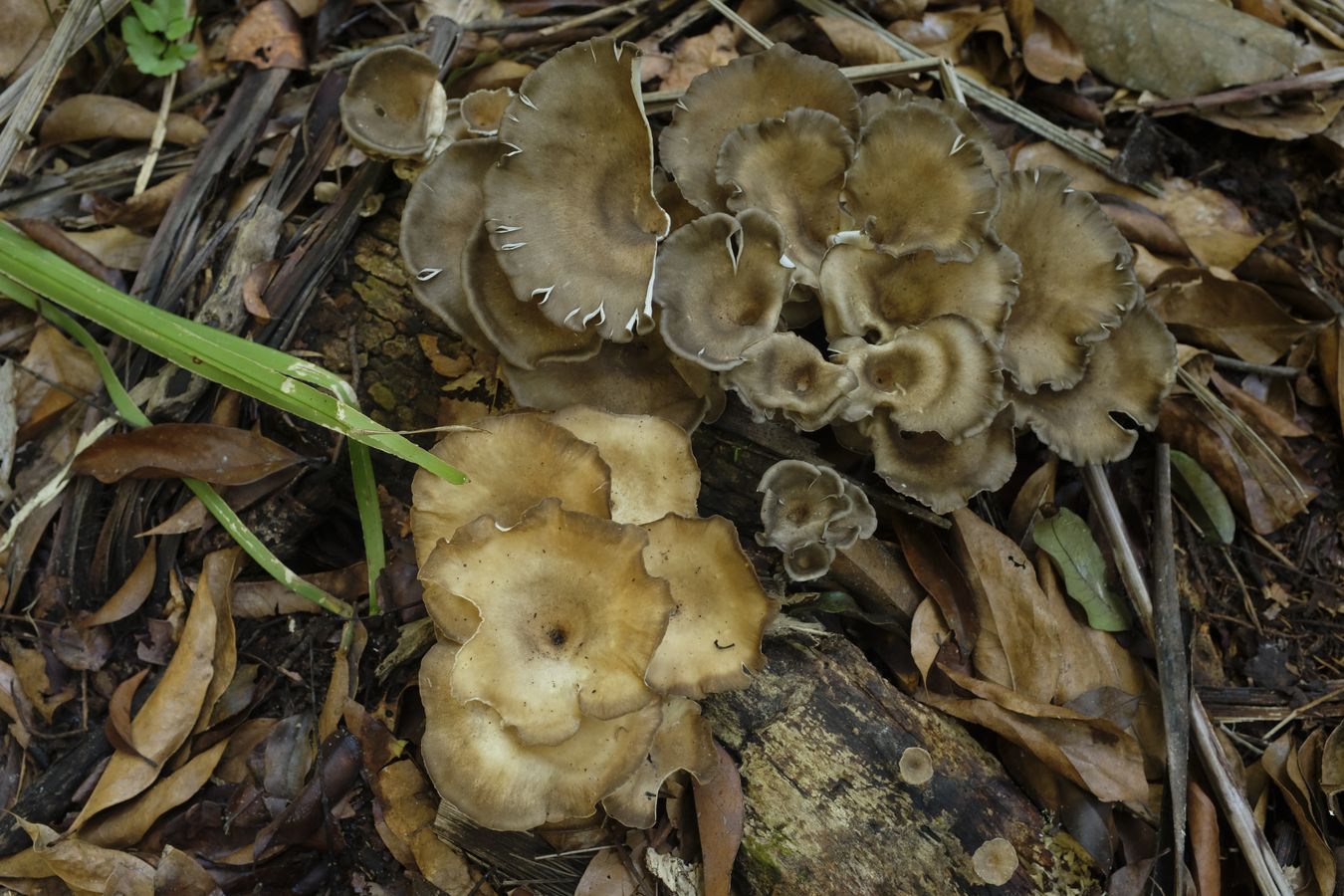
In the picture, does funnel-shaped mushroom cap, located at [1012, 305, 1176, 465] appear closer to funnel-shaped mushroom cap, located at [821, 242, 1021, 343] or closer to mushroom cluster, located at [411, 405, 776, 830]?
funnel-shaped mushroom cap, located at [821, 242, 1021, 343]

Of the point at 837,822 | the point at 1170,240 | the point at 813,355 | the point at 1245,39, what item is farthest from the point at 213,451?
the point at 1245,39

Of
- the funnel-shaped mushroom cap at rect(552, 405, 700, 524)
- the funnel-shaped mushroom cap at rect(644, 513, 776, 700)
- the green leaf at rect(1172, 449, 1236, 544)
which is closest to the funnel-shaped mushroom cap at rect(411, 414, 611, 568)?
the funnel-shaped mushroom cap at rect(552, 405, 700, 524)

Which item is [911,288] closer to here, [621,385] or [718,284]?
[718,284]

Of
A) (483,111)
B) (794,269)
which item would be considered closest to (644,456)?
(794,269)

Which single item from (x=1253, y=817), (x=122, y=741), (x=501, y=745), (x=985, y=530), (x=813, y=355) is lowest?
(x=122, y=741)

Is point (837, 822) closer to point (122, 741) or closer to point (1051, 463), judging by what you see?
point (1051, 463)

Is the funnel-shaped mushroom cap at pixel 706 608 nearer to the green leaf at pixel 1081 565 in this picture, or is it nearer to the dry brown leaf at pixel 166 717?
the green leaf at pixel 1081 565
